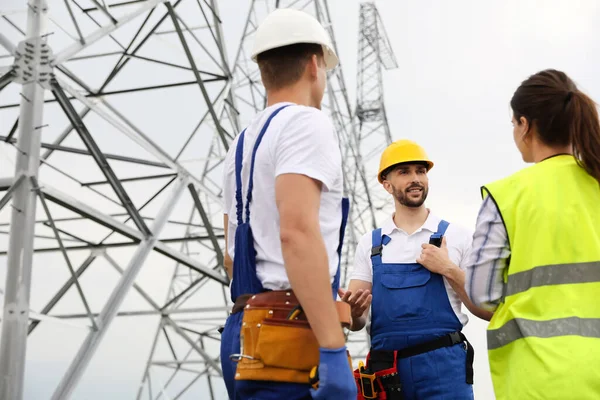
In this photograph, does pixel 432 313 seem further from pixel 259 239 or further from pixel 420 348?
pixel 259 239

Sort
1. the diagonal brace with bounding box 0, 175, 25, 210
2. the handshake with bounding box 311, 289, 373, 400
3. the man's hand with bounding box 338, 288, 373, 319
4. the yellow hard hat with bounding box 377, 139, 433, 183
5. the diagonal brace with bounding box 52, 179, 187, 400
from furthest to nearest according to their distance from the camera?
the diagonal brace with bounding box 52, 179, 187, 400 → the diagonal brace with bounding box 0, 175, 25, 210 → the yellow hard hat with bounding box 377, 139, 433, 183 → the man's hand with bounding box 338, 288, 373, 319 → the handshake with bounding box 311, 289, 373, 400

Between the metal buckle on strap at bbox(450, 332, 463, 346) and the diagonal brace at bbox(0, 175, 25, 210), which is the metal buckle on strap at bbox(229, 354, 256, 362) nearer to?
the metal buckle on strap at bbox(450, 332, 463, 346)

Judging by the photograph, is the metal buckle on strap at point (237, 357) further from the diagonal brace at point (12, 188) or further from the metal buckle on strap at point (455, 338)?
the diagonal brace at point (12, 188)

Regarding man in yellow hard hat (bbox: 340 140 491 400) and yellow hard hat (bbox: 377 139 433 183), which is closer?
man in yellow hard hat (bbox: 340 140 491 400)

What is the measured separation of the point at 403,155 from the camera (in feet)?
13.4

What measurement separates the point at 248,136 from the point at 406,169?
6.57ft

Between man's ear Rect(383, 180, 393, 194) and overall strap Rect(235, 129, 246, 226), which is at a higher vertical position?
man's ear Rect(383, 180, 393, 194)

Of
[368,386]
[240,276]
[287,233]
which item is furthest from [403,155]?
[287,233]

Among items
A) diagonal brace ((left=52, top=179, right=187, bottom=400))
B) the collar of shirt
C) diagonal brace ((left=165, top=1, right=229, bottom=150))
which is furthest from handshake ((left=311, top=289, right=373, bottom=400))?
diagonal brace ((left=165, top=1, right=229, bottom=150))

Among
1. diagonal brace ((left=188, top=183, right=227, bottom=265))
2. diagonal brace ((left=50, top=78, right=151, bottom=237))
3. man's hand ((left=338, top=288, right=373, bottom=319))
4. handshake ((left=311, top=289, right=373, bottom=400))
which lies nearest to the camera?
handshake ((left=311, top=289, right=373, bottom=400))

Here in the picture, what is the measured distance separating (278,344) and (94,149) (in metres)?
4.84

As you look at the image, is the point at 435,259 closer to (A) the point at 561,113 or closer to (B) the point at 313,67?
(A) the point at 561,113

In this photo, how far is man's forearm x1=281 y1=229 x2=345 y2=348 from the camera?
6.02 feet

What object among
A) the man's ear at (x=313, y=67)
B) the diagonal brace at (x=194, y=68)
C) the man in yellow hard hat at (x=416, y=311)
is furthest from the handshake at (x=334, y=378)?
the diagonal brace at (x=194, y=68)
